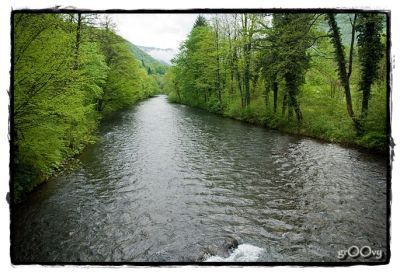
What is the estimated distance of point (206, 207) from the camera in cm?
751

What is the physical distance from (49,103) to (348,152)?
10833 mm

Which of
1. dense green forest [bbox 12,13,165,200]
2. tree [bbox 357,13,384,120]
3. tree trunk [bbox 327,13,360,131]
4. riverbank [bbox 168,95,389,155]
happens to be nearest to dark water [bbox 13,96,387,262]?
riverbank [bbox 168,95,389,155]

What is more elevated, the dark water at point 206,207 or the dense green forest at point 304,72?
the dense green forest at point 304,72

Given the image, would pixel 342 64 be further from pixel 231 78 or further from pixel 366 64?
pixel 231 78

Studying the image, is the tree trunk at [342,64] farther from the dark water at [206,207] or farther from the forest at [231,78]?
the dark water at [206,207]

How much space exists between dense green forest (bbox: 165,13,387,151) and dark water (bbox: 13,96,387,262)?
169cm

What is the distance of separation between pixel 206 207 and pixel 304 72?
13447 mm

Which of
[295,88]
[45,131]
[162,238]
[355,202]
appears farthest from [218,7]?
[295,88]

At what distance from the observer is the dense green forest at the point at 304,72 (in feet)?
33.5

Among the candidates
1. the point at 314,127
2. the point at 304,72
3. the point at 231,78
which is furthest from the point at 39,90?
the point at 231,78

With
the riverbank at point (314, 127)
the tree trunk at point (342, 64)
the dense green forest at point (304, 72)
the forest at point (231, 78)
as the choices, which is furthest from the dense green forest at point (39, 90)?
the tree trunk at point (342, 64)

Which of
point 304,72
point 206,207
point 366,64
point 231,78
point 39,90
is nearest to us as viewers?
point 39,90

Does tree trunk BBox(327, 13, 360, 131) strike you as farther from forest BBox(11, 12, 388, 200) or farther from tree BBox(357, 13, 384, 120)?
tree BBox(357, 13, 384, 120)

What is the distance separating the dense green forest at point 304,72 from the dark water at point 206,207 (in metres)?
1.69
